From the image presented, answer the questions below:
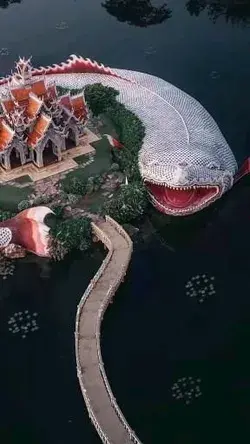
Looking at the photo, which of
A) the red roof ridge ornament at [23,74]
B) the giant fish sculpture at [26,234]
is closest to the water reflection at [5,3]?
the red roof ridge ornament at [23,74]

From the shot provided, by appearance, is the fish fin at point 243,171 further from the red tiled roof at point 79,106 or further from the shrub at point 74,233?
the red tiled roof at point 79,106

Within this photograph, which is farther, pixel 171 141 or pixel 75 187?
pixel 171 141

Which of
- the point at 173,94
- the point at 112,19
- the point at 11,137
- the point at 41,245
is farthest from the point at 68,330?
the point at 112,19

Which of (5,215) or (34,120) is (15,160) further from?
(5,215)

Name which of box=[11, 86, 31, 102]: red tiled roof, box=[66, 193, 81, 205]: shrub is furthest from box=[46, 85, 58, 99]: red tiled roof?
box=[66, 193, 81, 205]: shrub

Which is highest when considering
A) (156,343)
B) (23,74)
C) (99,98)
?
(23,74)

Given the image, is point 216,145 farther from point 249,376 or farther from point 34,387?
point 34,387

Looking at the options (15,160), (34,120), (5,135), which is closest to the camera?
(5,135)

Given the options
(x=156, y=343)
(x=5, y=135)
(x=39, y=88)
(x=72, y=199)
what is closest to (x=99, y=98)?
(x=39, y=88)
